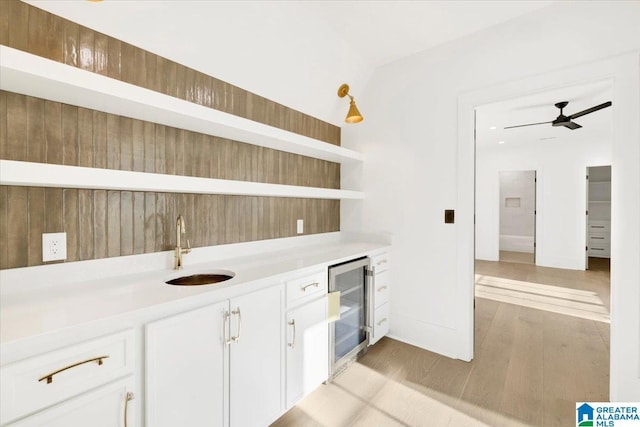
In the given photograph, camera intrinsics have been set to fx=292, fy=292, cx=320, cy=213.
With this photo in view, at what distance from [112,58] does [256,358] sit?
1.74 m

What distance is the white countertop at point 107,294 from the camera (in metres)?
0.95

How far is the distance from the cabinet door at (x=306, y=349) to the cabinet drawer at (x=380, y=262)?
725mm

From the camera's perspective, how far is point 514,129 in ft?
16.5

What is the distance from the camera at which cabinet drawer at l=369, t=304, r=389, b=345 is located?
8.46ft

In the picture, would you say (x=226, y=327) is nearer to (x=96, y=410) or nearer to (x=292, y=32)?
(x=96, y=410)

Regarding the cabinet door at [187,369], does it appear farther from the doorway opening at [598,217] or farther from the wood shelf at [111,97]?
the doorway opening at [598,217]

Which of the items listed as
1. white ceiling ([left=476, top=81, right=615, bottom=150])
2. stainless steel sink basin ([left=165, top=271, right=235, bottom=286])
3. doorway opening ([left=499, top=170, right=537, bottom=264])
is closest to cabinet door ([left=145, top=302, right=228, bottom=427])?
stainless steel sink basin ([left=165, top=271, right=235, bottom=286])

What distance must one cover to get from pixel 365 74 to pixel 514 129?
360 centimetres

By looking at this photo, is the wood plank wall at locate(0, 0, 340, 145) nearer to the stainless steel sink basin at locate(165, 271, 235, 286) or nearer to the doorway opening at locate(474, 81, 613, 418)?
the stainless steel sink basin at locate(165, 271, 235, 286)

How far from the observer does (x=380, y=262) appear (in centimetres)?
268

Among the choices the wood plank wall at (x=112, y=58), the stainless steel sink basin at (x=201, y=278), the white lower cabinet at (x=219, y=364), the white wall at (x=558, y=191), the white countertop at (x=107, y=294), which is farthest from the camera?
the white wall at (x=558, y=191)

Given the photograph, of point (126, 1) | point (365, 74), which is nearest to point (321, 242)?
point (365, 74)

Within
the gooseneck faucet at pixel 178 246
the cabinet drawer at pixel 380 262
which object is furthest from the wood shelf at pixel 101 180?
the cabinet drawer at pixel 380 262

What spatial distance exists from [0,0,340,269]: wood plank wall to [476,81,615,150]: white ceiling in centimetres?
221
